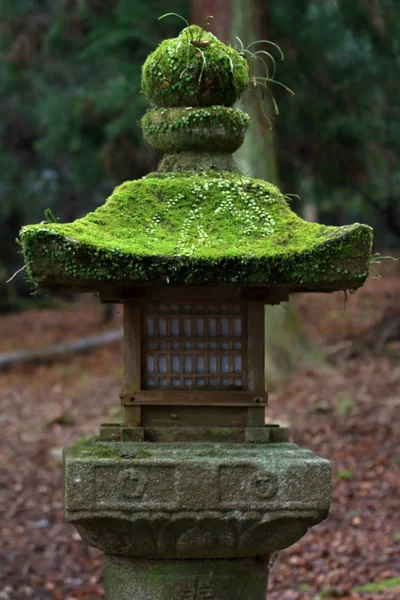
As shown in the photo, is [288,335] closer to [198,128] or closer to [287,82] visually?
[287,82]

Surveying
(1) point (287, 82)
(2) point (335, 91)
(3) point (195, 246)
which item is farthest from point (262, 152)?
(3) point (195, 246)

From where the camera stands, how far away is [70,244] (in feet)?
10.2

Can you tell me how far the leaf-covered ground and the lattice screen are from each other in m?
2.90

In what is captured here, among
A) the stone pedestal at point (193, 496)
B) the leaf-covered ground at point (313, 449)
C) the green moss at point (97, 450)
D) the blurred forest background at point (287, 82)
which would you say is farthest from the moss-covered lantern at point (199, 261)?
the blurred forest background at point (287, 82)

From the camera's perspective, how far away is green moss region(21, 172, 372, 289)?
125 inches

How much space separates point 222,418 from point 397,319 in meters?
8.67

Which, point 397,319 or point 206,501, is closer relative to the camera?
point 206,501

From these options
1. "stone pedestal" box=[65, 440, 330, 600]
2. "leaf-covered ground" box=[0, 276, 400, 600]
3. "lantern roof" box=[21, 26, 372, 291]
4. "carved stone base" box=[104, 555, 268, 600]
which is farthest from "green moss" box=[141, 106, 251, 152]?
"leaf-covered ground" box=[0, 276, 400, 600]

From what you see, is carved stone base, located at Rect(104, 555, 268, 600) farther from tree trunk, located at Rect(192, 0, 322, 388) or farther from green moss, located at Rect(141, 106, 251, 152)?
tree trunk, located at Rect(192, 0, 322, 388)

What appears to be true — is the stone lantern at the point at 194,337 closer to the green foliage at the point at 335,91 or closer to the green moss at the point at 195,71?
the green moss at the point at 195,71

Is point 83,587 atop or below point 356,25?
below

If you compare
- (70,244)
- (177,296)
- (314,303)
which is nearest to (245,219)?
(177,296)

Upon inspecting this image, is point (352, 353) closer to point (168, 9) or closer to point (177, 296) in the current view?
point (168, 9)

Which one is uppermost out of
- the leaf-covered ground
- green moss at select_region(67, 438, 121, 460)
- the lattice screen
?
the lattice screen
